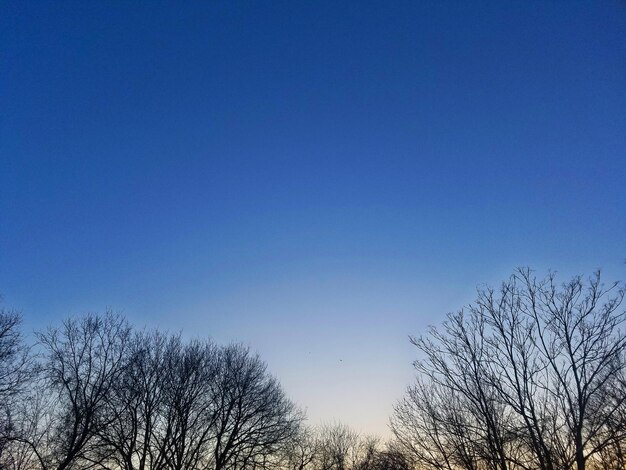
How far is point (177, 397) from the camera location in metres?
26.6

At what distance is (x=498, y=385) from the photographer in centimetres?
1091

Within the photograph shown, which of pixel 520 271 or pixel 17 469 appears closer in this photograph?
pixel 520 271

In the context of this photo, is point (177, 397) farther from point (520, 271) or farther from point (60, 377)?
point (520, 271)

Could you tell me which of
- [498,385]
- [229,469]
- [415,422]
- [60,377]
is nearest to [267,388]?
[229,469]

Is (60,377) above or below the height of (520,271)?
above

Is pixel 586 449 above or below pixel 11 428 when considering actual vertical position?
below

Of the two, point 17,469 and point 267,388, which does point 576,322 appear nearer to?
point 267,388

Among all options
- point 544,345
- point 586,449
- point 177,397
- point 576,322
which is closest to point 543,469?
point 586,449

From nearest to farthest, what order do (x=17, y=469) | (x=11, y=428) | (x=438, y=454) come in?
(x=438, y=454) < (x=11, y=428) < (x=17, y=469)

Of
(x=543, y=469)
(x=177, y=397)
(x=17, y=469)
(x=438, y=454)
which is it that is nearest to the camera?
(x=543, y=469)

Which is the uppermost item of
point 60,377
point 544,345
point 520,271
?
point 60,377

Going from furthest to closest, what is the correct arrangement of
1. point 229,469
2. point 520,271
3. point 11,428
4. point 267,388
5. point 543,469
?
1. point 267,388
2. point 229,469
3. point 11,428
4. point 520,271
5. point 543,469

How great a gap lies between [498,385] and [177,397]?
2177 centimetres

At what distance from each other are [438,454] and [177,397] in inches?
752
